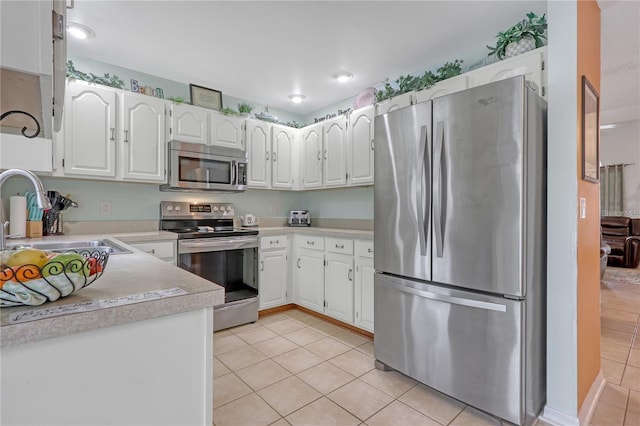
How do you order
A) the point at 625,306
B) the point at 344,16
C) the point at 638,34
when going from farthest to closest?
the point at 625,306 < the point at 638,34 < the point at 344,16

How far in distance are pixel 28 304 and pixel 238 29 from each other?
2.30 m

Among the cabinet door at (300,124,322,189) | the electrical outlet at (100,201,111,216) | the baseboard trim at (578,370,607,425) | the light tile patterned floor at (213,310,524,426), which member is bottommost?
the light tile patterned floor at (213,310,524,426)

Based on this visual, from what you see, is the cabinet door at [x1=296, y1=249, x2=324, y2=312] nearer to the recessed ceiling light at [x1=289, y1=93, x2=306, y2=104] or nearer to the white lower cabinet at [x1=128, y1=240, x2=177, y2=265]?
the white lower cabinet at [x1=128, y1=240, x2=177, y2=265]

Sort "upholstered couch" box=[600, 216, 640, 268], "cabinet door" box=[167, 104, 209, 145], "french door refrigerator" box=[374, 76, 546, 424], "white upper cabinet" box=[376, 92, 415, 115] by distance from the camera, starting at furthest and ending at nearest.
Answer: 1. "upholstered couch" box=[600, 216, 640, 268]
2. "cabinet door" box=[167, 104, 209, 145]
3. "white upper cabinet" box=[376, 92, 415, 115]
4. "french door refrigerator" box=[374, 76, 546, 424]

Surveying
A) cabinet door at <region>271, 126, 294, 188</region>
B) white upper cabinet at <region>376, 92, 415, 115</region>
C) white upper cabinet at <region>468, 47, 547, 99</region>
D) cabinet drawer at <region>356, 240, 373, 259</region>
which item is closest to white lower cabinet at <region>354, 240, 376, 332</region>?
cabinet drawer at <region>356, 240, 373, 259</region>

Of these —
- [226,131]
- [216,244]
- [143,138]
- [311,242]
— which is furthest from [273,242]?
[143,138]

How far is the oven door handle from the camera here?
2801 millimetres

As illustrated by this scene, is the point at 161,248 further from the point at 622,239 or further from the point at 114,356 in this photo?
the point at 622,239

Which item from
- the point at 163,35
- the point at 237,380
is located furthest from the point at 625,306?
the point at 163,35

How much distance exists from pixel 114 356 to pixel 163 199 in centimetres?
278

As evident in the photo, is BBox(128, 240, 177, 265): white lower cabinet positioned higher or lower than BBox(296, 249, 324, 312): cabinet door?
higher

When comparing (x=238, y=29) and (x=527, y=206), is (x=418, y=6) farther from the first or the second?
(x=527, y=206)

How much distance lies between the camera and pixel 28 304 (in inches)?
27.7

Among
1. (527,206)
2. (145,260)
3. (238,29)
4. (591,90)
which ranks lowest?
(145,260)
